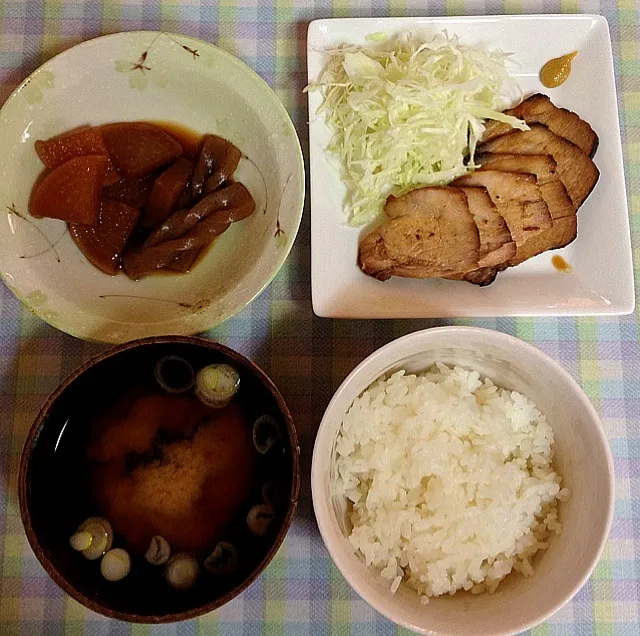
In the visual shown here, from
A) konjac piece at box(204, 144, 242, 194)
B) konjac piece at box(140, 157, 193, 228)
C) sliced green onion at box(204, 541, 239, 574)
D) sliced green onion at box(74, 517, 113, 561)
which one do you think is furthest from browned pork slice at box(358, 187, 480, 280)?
sliced green onion at box(74, 517, 113, 561)

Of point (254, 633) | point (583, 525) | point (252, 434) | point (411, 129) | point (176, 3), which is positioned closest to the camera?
point (583, 525)

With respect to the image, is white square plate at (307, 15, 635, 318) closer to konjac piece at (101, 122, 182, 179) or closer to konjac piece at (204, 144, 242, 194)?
konjac piece at (204, 144, 242, 194)

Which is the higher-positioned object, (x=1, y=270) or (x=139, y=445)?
(x=1, y=270)

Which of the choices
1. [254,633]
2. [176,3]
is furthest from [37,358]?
[176,3]

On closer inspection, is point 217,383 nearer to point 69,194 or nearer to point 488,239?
point 69,194

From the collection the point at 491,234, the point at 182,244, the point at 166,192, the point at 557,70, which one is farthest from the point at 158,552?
the point at 557,70

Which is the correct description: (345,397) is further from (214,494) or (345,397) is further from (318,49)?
(318,49)

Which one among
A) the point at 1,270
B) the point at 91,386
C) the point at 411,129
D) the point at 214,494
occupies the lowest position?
the point at 214,494
